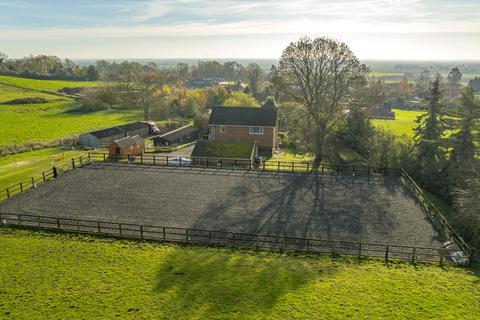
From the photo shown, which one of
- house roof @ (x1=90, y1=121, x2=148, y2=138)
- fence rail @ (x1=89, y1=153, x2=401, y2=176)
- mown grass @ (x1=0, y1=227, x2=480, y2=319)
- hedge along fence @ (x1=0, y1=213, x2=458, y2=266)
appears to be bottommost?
mown grass @ (x1=0, y1=227, x2=480, y2=319)

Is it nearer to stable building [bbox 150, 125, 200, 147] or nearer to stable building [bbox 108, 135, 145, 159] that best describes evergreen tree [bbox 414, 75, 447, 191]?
stable building [bbox 108, 135, 145, 159]

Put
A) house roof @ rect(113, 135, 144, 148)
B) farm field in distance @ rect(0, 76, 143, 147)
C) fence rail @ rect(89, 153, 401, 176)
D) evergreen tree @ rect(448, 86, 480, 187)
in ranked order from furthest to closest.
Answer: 1. farm field in distance @ rect(0, 76, 143, 147)
2. house roof @ rect(113, 135, 144, 148)
3. fence rail @ rect(89, 153, 401, 176)
4. evergreen tree @ rect(448, 86, 480, 187)

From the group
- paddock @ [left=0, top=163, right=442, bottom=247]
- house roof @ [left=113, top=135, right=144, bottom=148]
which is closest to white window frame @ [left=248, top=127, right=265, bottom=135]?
house roof @ [left=113, top=135, right=144, bottom=148]

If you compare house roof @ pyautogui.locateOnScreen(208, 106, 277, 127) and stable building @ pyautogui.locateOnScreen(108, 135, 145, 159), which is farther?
house roof @ pyautogui.locateOnScreen(208, 106, 277, 127)

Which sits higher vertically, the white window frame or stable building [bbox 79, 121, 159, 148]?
the white window frame

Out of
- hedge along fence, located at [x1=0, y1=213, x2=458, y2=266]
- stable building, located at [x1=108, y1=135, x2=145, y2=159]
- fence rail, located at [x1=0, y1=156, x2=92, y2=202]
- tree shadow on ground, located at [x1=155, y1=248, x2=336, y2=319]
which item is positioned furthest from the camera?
stable building, located at [x1=108, y1=135, x2=145, y2=159]

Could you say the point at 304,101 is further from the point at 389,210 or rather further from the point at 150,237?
the point at 150,237
